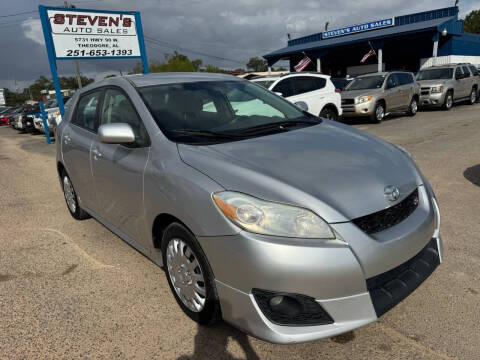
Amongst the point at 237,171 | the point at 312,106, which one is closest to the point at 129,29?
the point at 312,106

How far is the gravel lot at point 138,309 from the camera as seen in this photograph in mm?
2260

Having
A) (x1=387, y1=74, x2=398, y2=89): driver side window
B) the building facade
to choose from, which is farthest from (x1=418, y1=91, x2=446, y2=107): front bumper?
the building facade

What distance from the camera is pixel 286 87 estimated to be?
10.0 meters

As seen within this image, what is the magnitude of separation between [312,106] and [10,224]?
745cm

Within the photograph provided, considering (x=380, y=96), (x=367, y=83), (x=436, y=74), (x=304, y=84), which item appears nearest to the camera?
(x=304, y=84)

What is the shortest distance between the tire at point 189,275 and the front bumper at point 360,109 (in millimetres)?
10726

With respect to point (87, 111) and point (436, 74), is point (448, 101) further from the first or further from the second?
point (87, 111)

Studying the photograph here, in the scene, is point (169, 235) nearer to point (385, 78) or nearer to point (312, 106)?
point (312, 106)

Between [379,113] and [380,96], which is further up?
[380,96]

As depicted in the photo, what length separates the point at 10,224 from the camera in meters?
4.81

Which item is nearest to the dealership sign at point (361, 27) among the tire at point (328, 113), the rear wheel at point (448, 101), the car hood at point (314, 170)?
the rear wheel at point (448, 101)

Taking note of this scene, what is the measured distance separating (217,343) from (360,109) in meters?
11.0

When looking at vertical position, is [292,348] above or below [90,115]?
below

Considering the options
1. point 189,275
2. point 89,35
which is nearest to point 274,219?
point 189,275
